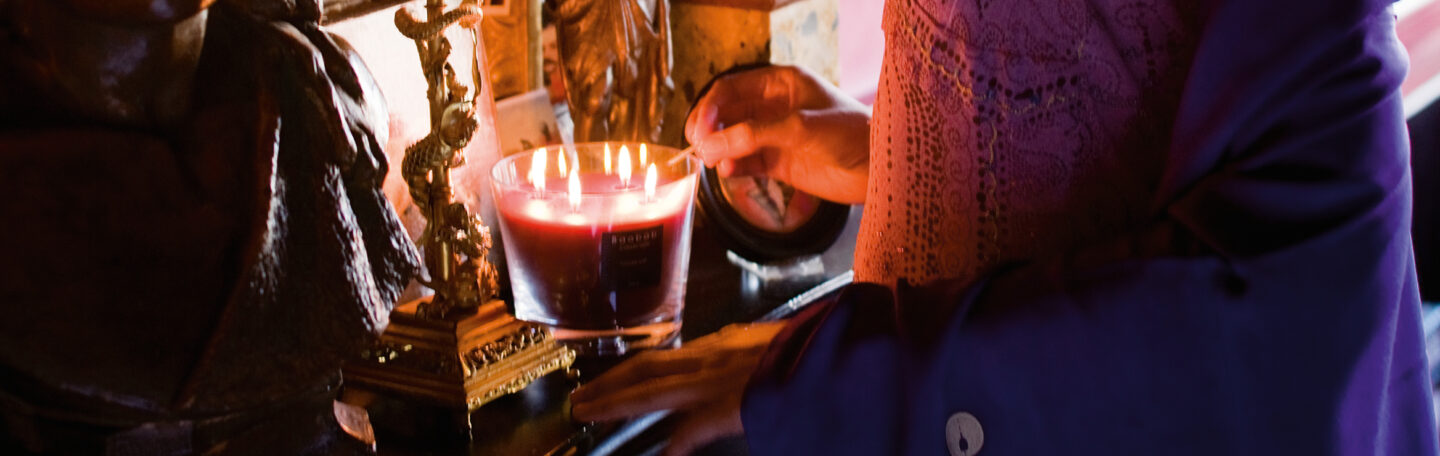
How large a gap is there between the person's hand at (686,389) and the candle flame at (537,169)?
0.65ft

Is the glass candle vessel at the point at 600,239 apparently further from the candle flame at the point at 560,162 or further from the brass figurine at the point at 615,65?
the brass figurine at the point at 615,65

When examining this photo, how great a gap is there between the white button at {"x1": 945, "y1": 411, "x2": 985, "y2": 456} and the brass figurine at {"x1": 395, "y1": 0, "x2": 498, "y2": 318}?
32 cm

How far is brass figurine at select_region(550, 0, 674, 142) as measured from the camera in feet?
3.35

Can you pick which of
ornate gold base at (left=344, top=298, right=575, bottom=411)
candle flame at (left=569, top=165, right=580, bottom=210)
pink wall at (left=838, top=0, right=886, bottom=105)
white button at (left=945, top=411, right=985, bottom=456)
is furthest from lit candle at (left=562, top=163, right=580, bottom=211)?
pink wall at (left=838, top=0, right=886, bottom=105)

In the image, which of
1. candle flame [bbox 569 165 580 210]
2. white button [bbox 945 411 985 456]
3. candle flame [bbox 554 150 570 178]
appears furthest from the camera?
candle flame [bbox 554 150 570 178]

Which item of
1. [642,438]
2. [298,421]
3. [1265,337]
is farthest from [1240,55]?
[298,421]

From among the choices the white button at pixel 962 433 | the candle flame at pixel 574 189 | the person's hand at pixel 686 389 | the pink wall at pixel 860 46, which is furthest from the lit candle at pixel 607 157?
the pink wall at pixel 860 46

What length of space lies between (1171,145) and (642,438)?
39 cm

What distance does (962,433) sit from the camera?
25.5 inches

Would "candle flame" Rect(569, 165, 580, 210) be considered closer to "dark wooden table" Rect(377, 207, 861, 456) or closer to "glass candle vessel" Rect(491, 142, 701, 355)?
"glass candle vessel" Rect(491, 142, 701, 355)

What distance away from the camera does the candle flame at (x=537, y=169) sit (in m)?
0.85

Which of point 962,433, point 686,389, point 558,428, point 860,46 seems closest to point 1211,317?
point 962,433

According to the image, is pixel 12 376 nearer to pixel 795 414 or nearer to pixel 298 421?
pixel 298 421

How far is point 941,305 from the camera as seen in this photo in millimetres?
642
